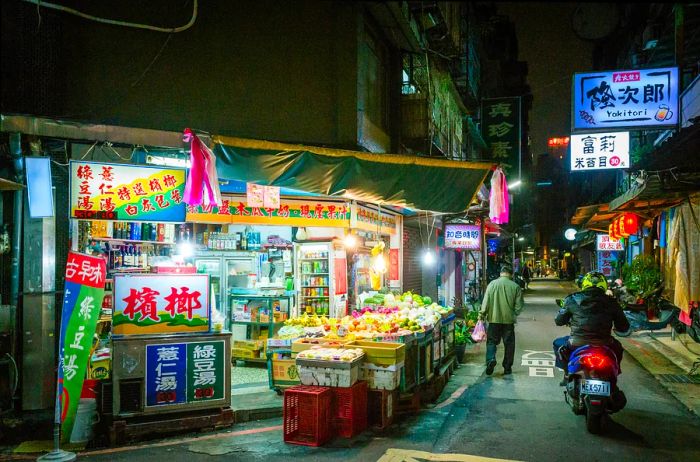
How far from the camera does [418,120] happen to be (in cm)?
1445

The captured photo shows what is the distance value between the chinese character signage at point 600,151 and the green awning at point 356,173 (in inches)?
269

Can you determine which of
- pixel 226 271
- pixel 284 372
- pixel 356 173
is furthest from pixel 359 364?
pixel 226 271

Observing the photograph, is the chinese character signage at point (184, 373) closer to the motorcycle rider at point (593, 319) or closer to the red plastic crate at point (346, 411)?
the red plastic crate at point (346, 411)

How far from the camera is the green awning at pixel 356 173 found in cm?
798

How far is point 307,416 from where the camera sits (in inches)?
258

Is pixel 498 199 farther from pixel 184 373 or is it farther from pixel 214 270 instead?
pixel 214 270

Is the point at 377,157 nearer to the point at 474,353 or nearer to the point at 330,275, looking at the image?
the point at 330,275

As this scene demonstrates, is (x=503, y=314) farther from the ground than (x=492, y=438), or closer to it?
farther from the ground

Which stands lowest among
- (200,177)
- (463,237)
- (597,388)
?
(597,388)

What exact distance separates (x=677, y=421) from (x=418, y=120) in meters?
9.69

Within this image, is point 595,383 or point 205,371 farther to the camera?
point 205,371

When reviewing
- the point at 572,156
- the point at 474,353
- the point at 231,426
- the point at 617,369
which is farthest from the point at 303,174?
the point at 572,156

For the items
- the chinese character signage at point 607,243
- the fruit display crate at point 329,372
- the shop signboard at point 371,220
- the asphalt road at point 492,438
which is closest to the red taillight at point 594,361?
the asphalt road at point 492,438

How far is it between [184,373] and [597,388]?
226 inches
